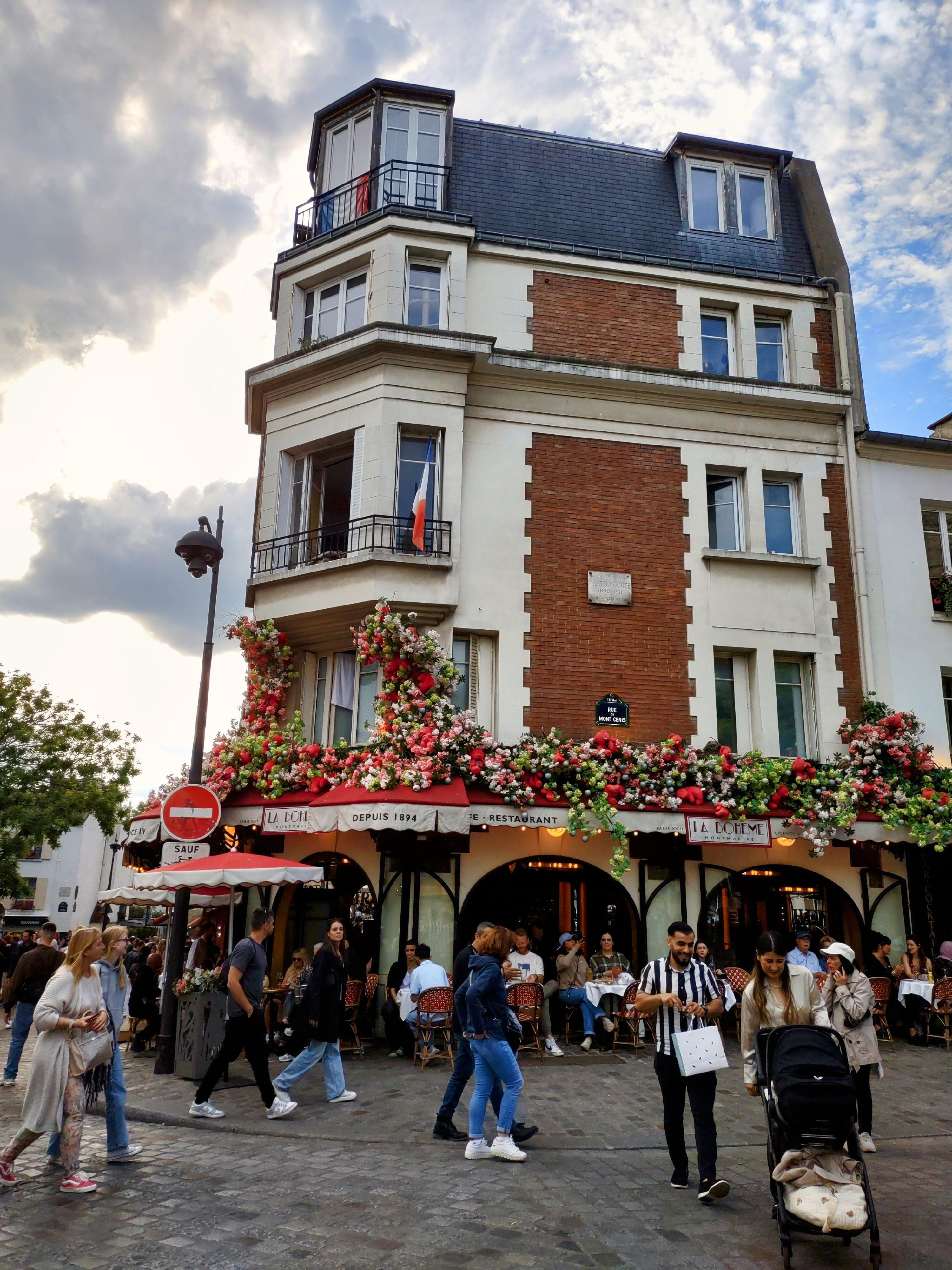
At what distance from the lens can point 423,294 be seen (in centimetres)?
1612

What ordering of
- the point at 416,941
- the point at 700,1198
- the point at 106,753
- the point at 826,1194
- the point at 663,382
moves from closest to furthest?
the point at 826,1194, the point at 700,1198, the point at 416,941, the point at 663,382, the point at 106,753

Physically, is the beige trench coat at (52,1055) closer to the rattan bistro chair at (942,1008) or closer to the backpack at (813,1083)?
the backpack at (813,1083)

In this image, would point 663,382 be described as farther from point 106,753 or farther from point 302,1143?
point 106,753

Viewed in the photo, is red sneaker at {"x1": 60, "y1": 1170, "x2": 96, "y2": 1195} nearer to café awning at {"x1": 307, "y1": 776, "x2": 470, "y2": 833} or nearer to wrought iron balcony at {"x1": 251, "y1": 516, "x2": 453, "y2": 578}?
café awning at {"x1": 307, "y1": 776, "x2": 470, "y2": 833}

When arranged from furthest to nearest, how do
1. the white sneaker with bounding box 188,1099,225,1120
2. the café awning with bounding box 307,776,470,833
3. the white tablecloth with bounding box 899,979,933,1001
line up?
the white tablecloth with bounding box 899,979,933,1001 → the café awning with bounding box 307,776,470,833 → the white sneaker with bounding box 188,1099,225,1120

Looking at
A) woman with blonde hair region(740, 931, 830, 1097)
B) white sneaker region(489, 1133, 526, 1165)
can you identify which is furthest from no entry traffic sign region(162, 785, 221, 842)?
woman with blonde hair region(740, 931, 830, 1097)

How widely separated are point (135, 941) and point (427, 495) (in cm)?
1713

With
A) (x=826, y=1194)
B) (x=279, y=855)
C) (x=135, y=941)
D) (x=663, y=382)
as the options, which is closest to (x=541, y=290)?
(x=663, y=382)

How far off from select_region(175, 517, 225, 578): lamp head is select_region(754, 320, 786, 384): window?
10562mm

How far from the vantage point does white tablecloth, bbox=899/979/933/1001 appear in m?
12.7

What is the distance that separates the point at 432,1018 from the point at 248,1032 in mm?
3311

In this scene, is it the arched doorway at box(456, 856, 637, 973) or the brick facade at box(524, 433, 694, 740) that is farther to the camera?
the brick facade at box(524, 433, 694, 740)

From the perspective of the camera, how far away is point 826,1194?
16.3ft

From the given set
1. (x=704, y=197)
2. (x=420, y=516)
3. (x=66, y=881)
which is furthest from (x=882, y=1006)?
(x=66, y=881)
